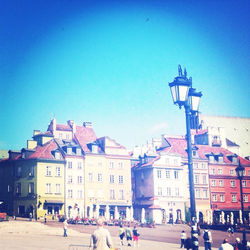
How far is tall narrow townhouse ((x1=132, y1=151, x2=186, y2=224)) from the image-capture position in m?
67.6

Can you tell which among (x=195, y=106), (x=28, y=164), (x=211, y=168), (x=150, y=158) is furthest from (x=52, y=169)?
(x=195, y=106)

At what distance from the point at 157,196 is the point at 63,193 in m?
15.3

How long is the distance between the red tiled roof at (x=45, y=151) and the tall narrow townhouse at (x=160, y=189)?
15748 millimetres

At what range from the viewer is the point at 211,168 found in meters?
73.7

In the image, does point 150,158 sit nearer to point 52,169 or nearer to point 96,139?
point 96,139

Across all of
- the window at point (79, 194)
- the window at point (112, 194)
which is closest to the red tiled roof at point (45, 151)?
the window at point (79, 194)

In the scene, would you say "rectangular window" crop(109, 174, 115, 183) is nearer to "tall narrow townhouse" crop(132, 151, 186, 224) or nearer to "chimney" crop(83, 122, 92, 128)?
"tall narrow townhouse" crop(132, 151, 186, 224)

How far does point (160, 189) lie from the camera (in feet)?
226

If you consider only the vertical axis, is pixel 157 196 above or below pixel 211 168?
below

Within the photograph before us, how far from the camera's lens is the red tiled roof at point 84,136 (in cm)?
6941

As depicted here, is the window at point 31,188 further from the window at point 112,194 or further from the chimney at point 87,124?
the chimney at point 87,124

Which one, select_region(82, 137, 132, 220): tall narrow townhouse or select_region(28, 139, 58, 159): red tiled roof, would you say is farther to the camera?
select_region(82, 137, 132, 220): tall narrow townhouse

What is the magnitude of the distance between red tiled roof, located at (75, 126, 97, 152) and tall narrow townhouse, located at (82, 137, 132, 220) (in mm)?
922

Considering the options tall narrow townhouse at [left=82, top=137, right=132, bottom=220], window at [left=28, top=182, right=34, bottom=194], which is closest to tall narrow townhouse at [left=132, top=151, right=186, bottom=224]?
tall narrow townhouse at [left=82, top=137, right=132, bottom=220]
